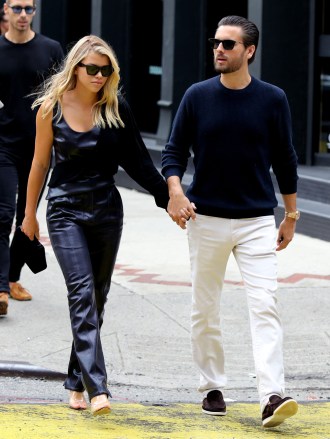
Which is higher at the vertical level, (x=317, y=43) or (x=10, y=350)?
(x=317, y=43)

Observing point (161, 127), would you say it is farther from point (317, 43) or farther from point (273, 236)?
point (273, 236)

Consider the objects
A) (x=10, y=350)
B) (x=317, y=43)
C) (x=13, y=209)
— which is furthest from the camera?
(x=317, y=43)

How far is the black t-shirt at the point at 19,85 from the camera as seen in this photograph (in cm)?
855

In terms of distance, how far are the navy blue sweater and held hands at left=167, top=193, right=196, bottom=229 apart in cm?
12

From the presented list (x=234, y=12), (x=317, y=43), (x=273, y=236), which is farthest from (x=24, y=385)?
(x=234, y=12)

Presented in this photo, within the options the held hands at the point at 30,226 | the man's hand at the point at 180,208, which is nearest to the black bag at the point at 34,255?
the held hands at the point at 30,226

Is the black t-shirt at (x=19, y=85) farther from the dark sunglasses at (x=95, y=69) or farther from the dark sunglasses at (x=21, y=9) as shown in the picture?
the dark sunglasses at (x=95, y=69)

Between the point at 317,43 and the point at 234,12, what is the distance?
1.87m

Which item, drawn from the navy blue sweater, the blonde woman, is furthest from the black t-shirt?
the navy blue sweater

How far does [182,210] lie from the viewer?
20.1ft

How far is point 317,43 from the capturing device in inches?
532

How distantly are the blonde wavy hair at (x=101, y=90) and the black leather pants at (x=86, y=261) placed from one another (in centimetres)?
36

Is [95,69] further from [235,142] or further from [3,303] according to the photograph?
[3,303]

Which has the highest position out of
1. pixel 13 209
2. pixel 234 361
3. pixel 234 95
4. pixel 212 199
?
pixel 234 95
